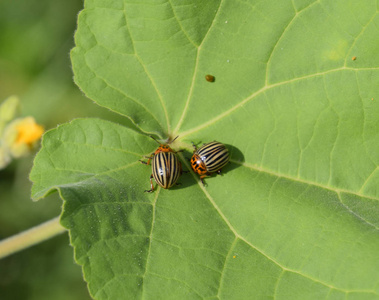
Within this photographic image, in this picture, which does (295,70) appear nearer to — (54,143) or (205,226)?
(205,226)

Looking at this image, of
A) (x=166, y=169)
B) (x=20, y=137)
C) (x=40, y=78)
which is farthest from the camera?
(x=40, y=78)

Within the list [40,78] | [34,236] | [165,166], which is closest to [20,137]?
[34,236]

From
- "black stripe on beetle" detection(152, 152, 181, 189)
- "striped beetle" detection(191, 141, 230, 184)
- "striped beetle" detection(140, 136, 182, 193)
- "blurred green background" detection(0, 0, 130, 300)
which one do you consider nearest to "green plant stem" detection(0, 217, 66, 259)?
"striped beetle" detection(140, 136, 182, 193)

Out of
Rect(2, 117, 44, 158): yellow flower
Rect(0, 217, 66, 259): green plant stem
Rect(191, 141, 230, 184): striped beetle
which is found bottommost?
Rect(0, 217, 66, 259): green plant stem

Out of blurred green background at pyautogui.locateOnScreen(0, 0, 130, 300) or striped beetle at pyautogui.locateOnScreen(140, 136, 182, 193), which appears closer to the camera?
striped beetle at pyautogui.locateOnScreen(140, 136, 182, 193)

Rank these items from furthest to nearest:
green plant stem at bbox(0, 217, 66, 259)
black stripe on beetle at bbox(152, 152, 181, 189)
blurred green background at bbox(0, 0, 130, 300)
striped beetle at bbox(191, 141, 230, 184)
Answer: blurred green background at bbox(0, 0, 130, 300)
green plant stem at bbox(0, 217, 66, 259)
striped beetle at bbox(191, 141, 230, 184)
black stripe on beetle at bbox(152, 152, 181, 189)

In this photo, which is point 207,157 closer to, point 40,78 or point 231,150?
point 231,150

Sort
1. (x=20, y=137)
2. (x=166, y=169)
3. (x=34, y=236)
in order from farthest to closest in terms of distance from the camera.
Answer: (x=20, y=137)
(x=34, y=236)
(x=166, y=169)

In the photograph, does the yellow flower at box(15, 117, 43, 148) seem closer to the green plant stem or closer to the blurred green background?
the green plant stem
